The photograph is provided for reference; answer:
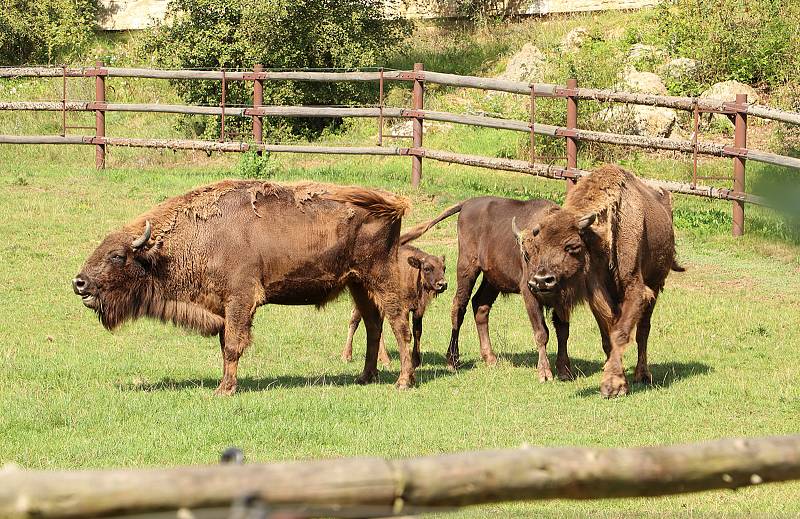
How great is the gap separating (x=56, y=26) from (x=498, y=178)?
15.6 meters

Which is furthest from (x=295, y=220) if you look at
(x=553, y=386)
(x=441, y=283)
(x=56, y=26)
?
(x=56, y=26)

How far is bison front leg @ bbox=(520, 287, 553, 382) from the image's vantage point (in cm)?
1239

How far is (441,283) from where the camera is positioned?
44.1 ft

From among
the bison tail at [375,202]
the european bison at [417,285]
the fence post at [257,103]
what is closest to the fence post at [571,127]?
the fence post at [257,103]

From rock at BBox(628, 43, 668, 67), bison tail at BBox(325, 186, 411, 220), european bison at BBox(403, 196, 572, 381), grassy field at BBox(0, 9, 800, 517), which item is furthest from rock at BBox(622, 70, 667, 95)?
bison tail at BBox(325, 186, 411, 220)

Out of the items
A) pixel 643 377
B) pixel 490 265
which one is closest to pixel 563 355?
pixel 643 377

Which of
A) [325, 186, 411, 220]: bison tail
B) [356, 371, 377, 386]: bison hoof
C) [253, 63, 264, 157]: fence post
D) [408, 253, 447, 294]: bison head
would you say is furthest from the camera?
[253, 63, 264, 157]: fence post

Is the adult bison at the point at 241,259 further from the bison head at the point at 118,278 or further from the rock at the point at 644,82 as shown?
the rock at the point at 644,82

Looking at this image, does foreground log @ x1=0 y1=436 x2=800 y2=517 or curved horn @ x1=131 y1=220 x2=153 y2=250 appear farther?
curved horn @ x1=131 y1=220 x2=153 y2=250

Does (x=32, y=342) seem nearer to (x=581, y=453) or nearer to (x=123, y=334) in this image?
(x=123, y=334)

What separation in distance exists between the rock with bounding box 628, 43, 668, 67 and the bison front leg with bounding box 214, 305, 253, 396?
17774 mm

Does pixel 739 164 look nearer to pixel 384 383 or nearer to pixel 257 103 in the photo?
pixel 384 383

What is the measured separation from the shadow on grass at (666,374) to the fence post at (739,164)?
20.9 feet

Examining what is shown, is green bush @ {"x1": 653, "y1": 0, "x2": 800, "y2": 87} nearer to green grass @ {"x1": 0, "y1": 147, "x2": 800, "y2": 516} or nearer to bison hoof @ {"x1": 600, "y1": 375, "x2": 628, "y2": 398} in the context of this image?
green grass @ {"x1": 0, "y1": 147, "x2": 800, "y2": 516}
